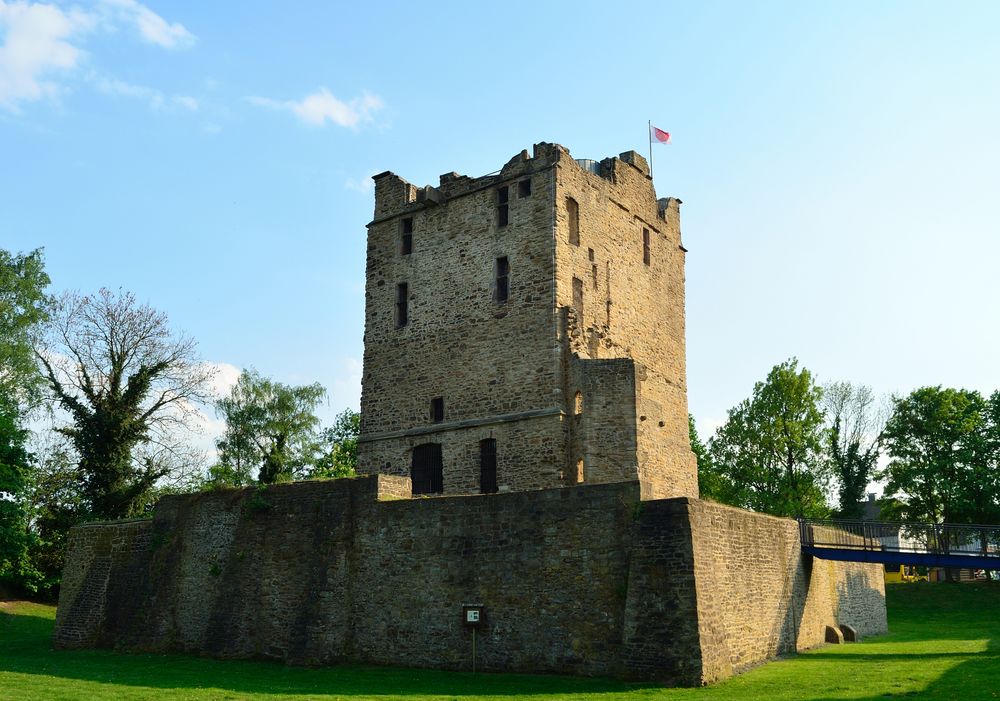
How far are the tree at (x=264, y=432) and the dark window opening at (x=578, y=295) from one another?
24.7 metres

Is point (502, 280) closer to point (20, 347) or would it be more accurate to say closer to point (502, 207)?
point (502, 207)

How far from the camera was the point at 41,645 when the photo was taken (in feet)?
85.5

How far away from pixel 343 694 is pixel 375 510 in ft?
18.8

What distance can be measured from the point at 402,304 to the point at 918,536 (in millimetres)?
16730

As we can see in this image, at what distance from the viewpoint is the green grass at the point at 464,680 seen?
1513 cm

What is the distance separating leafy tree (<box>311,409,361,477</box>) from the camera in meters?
48.7

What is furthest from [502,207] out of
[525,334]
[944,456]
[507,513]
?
[944,456]

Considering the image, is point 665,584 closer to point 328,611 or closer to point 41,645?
point 328,611

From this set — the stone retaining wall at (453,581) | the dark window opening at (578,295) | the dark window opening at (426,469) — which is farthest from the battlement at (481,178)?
the stone retaining wall at (453,581)

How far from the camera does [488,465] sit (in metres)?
26.4

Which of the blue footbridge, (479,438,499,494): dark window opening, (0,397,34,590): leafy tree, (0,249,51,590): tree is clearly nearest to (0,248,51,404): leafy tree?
(0,249,51,590): tree

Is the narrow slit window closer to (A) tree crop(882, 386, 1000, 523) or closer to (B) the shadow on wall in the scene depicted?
(B) the shadow on wall

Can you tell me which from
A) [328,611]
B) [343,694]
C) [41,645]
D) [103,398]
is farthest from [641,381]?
[103,398]

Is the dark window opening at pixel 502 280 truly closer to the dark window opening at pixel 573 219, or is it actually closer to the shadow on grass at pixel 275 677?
the dark window opening at pixel 573 219
